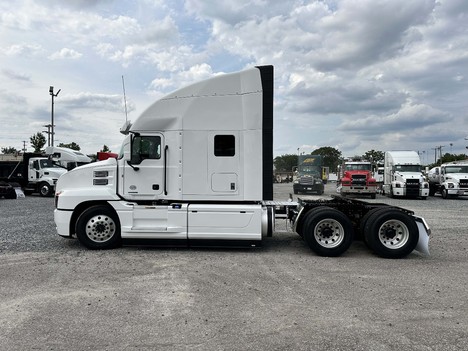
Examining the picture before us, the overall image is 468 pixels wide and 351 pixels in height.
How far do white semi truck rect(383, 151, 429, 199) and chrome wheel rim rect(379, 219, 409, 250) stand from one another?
18237mm

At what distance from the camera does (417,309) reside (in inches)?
182

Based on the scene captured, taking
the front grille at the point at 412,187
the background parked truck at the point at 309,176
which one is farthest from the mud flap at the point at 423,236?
the background parked truck at the point at 309,176

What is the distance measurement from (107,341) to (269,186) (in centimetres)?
477

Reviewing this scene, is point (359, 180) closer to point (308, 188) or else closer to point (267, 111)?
point (308, 188)

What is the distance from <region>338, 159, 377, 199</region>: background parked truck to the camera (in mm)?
24906

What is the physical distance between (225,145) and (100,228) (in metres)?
3.22

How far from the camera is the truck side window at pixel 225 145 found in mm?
7707

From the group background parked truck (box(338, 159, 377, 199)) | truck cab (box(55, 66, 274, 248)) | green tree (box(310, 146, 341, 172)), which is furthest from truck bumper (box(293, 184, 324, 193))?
green tree (box(310, 146, 341, 172))

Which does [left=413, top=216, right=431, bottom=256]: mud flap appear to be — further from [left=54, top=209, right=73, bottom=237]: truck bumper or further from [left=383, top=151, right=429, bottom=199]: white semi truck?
[left=383, top=151, right=429, bottom=199]: white semi truck

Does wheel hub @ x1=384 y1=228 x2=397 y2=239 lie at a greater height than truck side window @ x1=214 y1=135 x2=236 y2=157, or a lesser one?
lesser

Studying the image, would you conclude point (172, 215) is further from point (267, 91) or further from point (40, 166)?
point (40, 166)

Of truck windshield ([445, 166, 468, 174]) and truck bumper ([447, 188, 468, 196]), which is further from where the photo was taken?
truck windshield ([445, 166, 468, 174])

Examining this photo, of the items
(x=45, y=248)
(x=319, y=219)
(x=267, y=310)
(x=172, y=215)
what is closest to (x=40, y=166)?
(x=45, y=248)

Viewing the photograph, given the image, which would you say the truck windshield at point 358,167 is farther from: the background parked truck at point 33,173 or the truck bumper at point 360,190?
the background parked truck at point 33,173
